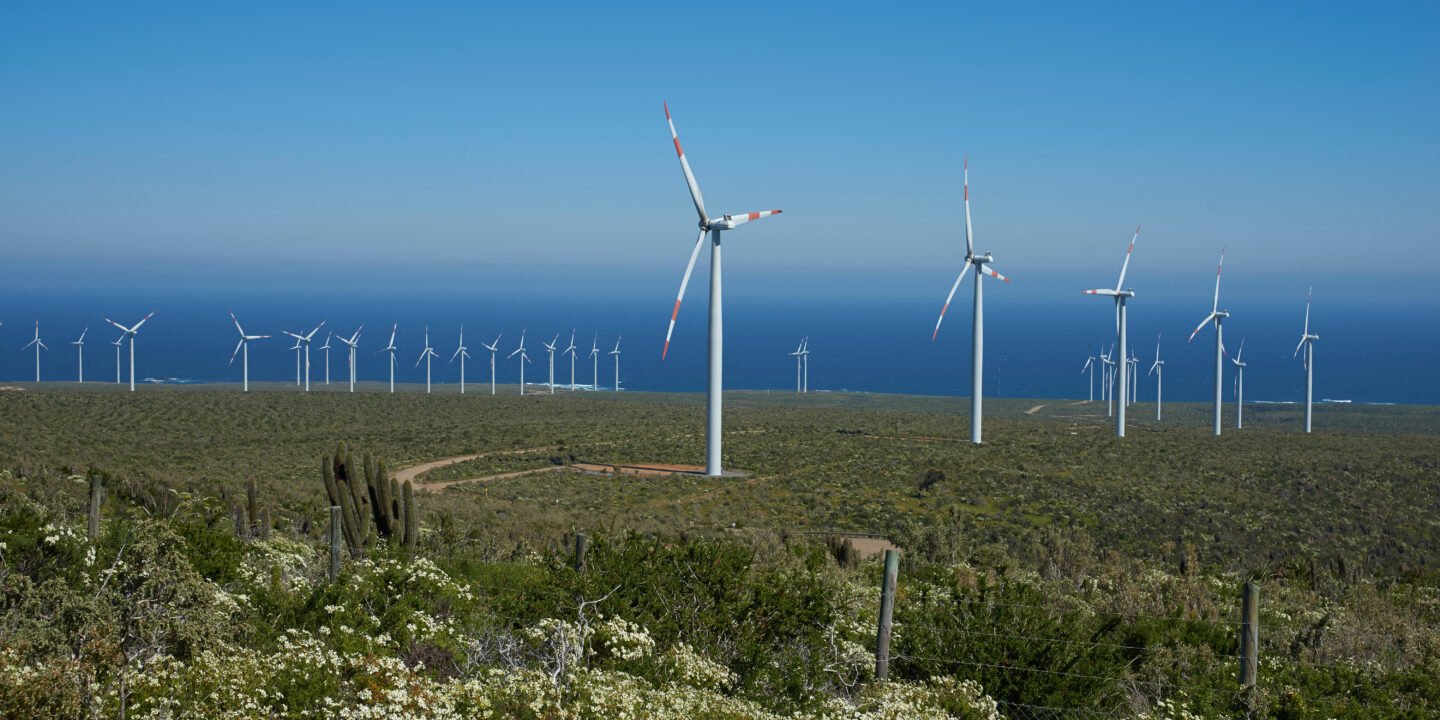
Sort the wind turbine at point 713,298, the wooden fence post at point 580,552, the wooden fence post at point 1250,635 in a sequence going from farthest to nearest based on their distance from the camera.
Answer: the wind turbine at point 713,298
the wooden fence post at point 580,552
the wooden fence post at point 1250,635

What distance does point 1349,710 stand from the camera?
34.2 feet

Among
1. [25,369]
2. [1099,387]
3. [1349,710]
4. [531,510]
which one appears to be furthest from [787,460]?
[25,369]

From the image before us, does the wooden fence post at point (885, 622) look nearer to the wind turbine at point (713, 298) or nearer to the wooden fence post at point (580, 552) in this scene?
the wooden fence post at point (580, 552)

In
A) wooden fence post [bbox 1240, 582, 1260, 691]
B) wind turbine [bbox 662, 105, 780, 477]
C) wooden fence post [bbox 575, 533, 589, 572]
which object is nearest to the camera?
wooden fence post [bbox 1240, 582, 1260, 691]

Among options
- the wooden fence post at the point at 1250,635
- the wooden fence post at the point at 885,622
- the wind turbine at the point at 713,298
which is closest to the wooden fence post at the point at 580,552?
the wooden fence post at the point at 885,622

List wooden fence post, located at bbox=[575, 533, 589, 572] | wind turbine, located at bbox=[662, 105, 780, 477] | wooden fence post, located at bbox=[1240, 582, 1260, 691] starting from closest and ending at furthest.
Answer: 1. wooden fence post, located at bbox=[1240, 582, 1260, 691]
2. wooden fence post, located at bbox=[575, 533, 589, 572]
3. wind turbine, located at bbox=[662, 105, 780, 477]

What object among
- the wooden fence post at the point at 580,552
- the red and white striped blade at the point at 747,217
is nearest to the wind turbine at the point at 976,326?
the red and white striped blade at the point at 747,217

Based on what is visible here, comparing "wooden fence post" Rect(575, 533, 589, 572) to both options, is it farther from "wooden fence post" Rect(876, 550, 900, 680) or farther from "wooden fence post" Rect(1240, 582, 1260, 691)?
"wooden fence post" Rect(1240, 582, 1260, 691)

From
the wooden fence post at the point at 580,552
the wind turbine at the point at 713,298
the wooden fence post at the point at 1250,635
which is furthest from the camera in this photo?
the wind turbine at the point at 713,298

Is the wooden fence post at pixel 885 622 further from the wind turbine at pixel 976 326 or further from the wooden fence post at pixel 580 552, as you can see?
the wind turbine at pixel 976 326

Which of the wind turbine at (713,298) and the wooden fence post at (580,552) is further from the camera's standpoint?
the wind turbine at (713,298)

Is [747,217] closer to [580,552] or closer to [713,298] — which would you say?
[713,298]

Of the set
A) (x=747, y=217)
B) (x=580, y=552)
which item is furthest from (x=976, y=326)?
(x=580, y=552)

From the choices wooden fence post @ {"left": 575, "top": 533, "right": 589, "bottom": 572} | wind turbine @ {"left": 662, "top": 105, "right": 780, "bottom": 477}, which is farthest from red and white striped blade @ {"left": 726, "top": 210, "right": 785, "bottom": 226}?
wooden fence post @ {"left": 575, "top": 533, "right": 589, "bottom": 572}
